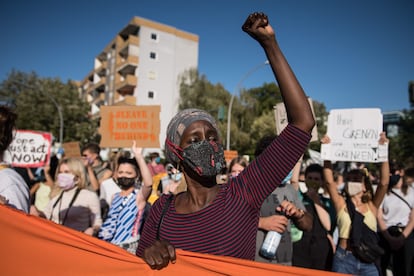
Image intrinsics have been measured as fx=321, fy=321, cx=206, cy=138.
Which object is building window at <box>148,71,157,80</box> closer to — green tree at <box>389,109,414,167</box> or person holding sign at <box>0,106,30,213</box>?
green tree at <box>389,109,414,167</box>

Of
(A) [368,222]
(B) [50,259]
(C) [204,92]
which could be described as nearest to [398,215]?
(A) [368,222]

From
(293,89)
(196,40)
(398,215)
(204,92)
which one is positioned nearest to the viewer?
(293,89)

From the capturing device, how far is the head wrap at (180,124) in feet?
6.26

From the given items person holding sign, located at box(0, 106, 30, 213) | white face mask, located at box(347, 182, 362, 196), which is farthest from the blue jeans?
person holding sign, located at box(0, 106, 30, 213)

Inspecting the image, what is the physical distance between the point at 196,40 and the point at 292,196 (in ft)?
152

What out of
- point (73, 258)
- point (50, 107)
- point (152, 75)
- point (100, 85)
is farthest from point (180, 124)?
point (100, 85)

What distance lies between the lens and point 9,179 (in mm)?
2178

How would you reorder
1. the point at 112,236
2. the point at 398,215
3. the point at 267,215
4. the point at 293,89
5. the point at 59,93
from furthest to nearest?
1. the point at 59,93
2. the point at 398,215
3. the point at 112,236
4. the point at 267,215
5. the point at 293,89

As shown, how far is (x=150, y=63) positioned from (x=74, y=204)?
4092 centimetres

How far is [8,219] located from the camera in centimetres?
170

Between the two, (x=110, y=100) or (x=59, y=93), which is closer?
(x=59, y=93)

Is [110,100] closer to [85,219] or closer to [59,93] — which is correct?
[59,93]

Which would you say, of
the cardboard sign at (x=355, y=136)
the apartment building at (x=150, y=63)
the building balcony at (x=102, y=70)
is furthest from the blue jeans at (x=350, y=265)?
the building balcony at (x=102, y=70)

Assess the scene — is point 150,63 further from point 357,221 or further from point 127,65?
point 357,221
